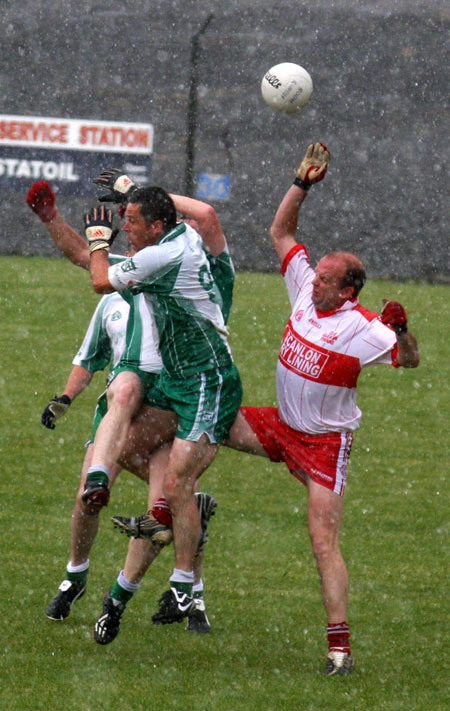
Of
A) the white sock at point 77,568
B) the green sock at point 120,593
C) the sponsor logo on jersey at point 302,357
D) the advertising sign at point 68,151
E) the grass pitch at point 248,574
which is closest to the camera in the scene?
the grass pitch at point 248,574

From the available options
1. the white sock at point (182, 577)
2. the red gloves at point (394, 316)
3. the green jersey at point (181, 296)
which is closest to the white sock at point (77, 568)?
the white sock at point (182, 577)

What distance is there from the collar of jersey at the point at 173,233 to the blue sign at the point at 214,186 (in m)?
14.8

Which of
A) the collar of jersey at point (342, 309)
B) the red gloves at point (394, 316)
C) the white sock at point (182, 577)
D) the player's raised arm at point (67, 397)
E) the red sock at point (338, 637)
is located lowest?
the red sock at point (338, 637)

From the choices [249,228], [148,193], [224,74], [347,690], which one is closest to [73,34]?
[224,74]

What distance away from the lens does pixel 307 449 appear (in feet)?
22.9

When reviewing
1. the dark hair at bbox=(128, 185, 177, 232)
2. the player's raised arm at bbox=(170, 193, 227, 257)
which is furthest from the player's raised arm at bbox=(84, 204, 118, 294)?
the player's raised arm at bbox=(170, 193, 227, 257)

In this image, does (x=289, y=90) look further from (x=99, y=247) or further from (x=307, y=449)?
(x=307, y=449)

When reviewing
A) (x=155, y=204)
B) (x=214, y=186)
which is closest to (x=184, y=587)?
(x=155, y=204)

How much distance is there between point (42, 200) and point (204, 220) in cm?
90

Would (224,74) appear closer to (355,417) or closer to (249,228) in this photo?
(249,228)

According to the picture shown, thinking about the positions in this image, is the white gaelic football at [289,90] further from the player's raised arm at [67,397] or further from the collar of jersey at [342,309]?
the player's raised arm at [67,397]

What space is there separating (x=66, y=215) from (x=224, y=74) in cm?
353

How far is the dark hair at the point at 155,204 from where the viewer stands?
6.88 m

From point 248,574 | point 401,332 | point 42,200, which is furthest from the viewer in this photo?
point 248,574
